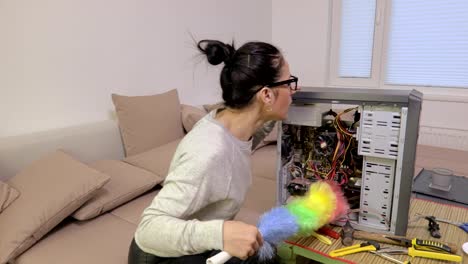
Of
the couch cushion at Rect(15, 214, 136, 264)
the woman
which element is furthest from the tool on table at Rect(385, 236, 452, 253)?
the couch cushion at Rect(15, 214, 136, 264)

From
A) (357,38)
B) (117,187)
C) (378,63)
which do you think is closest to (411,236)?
(117,187)

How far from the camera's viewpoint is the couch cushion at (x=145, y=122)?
2162 millimetres

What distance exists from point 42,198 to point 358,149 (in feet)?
4.33

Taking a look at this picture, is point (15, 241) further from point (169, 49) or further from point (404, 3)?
point (404, 3)

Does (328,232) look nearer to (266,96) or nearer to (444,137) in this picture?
(266,96)

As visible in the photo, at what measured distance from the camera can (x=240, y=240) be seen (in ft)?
2.58

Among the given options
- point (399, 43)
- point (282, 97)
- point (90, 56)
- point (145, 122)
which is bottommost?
point (145, 122)

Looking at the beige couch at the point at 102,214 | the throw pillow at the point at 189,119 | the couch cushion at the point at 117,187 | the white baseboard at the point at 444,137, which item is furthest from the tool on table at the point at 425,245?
the white baseboard at the point at 444,137

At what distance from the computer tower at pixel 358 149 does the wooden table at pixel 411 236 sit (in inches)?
4.3

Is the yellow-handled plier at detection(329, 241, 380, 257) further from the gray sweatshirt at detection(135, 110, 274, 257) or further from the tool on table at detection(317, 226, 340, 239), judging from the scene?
the gray sweatshirt at detection(135, 110, 274, 257)

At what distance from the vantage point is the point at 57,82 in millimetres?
2023

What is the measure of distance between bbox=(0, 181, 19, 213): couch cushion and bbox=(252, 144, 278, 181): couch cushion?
138cm

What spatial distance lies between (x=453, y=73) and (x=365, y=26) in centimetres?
95

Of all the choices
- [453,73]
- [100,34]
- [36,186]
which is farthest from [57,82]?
[453,73]
